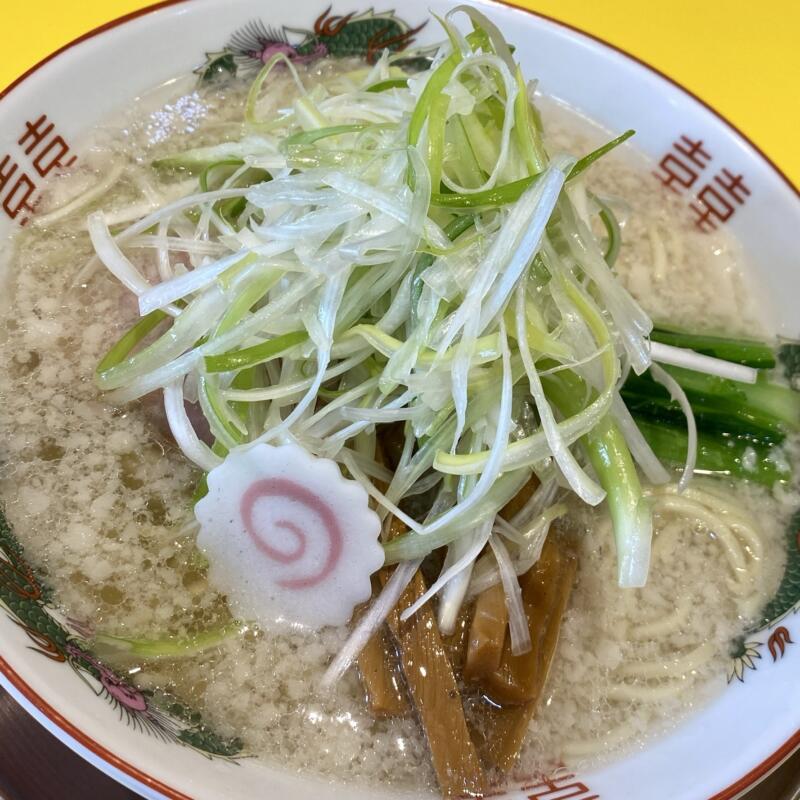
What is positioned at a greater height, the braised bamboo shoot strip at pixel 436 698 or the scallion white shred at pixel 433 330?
the scallion white shred at pixel 433 330

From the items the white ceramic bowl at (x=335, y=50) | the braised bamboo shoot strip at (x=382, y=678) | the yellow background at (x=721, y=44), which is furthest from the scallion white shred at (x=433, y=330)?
the yellow background at (x=721, y=44)

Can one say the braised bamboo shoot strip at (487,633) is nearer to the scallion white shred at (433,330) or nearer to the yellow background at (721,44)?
the scallion white shred at (433,330)

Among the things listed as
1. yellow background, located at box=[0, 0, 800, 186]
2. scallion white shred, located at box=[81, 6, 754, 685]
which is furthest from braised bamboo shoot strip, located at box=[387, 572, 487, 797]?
yellow background, located at box=[0, 0, 800, 186]

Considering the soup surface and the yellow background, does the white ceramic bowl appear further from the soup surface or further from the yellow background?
the yellow background

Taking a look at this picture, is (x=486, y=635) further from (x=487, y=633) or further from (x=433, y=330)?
(x=433, y=330)

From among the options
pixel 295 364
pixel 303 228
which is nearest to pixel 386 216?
pixel 303 228

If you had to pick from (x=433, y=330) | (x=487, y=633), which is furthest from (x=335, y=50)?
(x=487, y=633)
